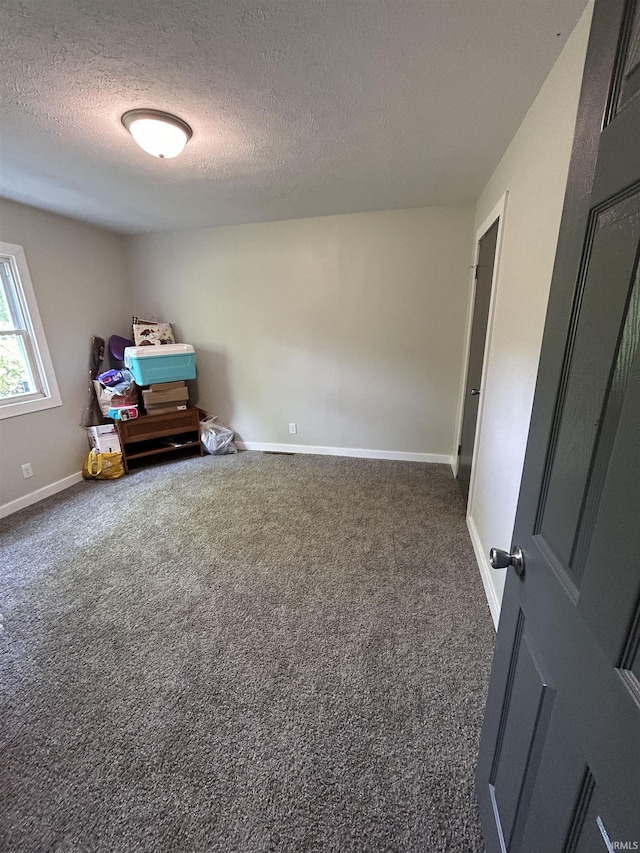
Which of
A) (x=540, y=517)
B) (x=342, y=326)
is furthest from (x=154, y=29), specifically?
(x=342, y=326)

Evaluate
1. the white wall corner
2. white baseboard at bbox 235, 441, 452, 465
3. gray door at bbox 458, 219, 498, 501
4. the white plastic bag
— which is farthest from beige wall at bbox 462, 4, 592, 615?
the white plastic bag

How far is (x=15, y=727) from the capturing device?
1.33 m

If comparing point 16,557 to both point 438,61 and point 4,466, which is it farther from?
point 438,61

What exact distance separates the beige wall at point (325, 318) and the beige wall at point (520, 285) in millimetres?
992

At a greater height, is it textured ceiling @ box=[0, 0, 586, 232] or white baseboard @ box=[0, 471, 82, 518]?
textured ceiling @ box=[0, 0, 586, 232]

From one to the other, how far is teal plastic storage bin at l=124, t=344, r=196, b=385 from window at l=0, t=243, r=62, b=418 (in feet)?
2.23

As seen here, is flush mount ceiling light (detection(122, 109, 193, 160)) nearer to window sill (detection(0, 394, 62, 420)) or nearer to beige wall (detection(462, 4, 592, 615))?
beige wall (detection(462, 4, 592, 615))

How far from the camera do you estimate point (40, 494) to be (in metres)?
3.03

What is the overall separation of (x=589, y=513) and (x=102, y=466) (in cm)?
381

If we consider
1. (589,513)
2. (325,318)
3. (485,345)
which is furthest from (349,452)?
(589,513)

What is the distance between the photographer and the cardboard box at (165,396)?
3.51m

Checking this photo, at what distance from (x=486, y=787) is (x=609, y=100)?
1.61 metres

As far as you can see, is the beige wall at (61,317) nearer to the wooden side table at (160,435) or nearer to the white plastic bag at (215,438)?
the wooden side table at (160,435)

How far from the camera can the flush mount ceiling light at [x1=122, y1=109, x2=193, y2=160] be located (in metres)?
1.59
